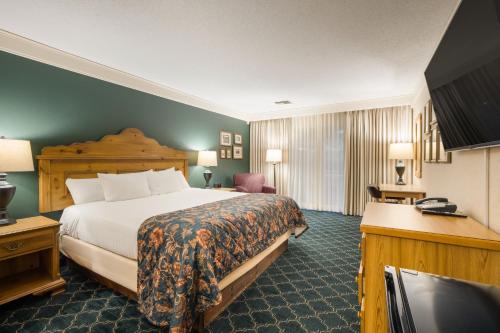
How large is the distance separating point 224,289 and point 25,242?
184 cm

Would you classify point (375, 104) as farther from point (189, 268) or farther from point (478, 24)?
point (189, 268)

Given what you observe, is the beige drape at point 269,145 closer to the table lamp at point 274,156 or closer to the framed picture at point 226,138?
the table lamp at point 274,156

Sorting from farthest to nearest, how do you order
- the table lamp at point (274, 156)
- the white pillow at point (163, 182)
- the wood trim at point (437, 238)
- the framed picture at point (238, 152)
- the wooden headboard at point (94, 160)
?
the framed picture at point (238, 152)
the table lamp at point (274, 156)
the white pillow at point (163, 182)
the wooden headboard at point (94, 160)
the wood trim at point (437, 238)

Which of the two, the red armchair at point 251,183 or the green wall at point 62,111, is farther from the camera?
the red armchair at point 251,183

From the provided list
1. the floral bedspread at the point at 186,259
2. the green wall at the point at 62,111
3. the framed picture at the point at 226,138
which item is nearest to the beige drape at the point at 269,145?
the framed picture at the point at 226,138

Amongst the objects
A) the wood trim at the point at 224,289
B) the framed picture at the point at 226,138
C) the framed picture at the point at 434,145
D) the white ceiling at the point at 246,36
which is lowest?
the wood trim at the point at 224,289

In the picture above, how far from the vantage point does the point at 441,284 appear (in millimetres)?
842

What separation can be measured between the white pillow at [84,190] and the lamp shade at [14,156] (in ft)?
2.18

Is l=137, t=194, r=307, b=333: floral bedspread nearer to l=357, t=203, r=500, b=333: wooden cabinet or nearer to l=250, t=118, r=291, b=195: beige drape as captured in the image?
l=357, t=203, r=500, b=333: wooden cabinet

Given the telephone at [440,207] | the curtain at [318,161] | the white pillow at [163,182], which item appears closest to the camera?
the telephone at [440,207]

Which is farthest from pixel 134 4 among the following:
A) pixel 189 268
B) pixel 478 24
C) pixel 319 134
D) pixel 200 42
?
pixel 319 134

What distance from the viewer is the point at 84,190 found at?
3037 millimetres

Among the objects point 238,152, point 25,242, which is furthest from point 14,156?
point 238,152

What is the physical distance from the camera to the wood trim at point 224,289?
6.36 feet
